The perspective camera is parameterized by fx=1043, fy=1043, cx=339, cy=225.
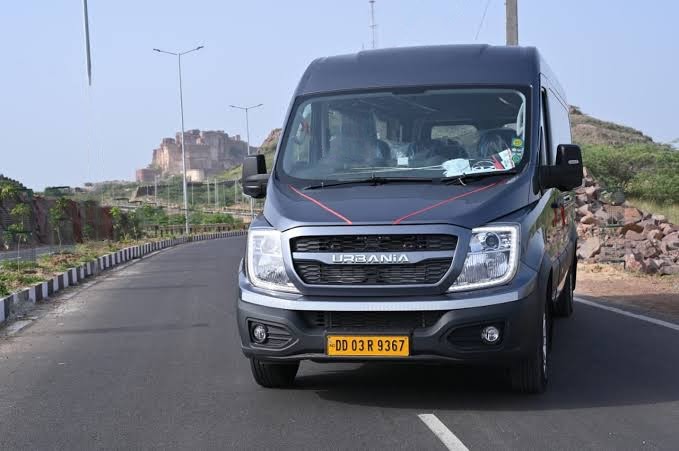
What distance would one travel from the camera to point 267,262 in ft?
23.6

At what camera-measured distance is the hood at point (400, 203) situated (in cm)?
690

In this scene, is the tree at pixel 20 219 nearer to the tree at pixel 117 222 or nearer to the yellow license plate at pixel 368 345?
the tree at pixel 117 222

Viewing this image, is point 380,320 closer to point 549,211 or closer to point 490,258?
point 490,258

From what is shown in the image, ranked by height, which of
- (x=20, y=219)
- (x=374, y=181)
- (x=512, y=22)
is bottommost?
(x=20, y=219)

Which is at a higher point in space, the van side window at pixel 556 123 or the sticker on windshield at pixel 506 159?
the van side window at pixel 556 123

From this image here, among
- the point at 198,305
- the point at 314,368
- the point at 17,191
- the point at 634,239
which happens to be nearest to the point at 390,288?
the point at 314,368

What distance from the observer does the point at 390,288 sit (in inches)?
269

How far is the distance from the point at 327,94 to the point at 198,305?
272 inches

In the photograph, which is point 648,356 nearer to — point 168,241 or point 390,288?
point 390,288

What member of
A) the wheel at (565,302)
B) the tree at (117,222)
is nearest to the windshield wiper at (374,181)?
the wheel at (565,302)

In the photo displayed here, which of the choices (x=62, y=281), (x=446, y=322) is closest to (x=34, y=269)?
(x=62, y=281)

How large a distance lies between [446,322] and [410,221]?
2.29 feet

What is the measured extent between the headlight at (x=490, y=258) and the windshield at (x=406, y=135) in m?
0.82

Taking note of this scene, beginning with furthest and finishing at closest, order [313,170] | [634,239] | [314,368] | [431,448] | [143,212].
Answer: [143,212] → [634,239] → [314,368] → [313,170] → [431,448]
